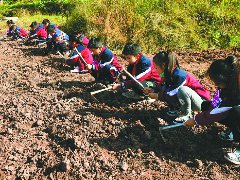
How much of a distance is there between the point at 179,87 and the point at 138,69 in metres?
0.86

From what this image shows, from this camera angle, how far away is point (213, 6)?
7840 millimetres

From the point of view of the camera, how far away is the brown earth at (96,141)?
9.48ft

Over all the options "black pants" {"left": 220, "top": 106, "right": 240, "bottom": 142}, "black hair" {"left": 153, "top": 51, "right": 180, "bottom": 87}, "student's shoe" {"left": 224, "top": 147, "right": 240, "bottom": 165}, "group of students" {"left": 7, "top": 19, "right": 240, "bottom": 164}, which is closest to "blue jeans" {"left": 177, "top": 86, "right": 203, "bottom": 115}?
"group of students" {"left": 7, "top": 19, "right": 240, "bottom": 164}

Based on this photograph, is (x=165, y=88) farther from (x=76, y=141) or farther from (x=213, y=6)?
(x=213, y=6)

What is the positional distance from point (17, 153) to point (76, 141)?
0.65 m

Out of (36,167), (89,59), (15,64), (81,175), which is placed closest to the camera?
(81,175)

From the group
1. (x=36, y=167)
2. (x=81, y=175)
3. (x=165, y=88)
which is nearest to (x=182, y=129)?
(x=165, y=88)

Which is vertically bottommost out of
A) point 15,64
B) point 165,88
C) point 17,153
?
point 15,64

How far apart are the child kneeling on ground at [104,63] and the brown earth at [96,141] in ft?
0.98

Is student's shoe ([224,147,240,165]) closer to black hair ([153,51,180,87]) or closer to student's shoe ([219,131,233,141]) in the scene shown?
student's shoe ([219,131,233,141])

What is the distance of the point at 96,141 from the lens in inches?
131

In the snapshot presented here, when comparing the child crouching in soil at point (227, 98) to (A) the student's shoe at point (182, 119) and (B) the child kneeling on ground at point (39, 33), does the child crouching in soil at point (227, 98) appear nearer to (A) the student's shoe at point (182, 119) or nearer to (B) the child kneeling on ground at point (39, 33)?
(A) the student's shoe at point (182, 119)

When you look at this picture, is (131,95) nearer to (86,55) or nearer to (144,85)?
(144,85)

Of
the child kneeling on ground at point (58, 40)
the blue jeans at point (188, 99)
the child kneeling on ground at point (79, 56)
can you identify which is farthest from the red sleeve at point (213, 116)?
the child kneeling on ground at point (58, 40)
